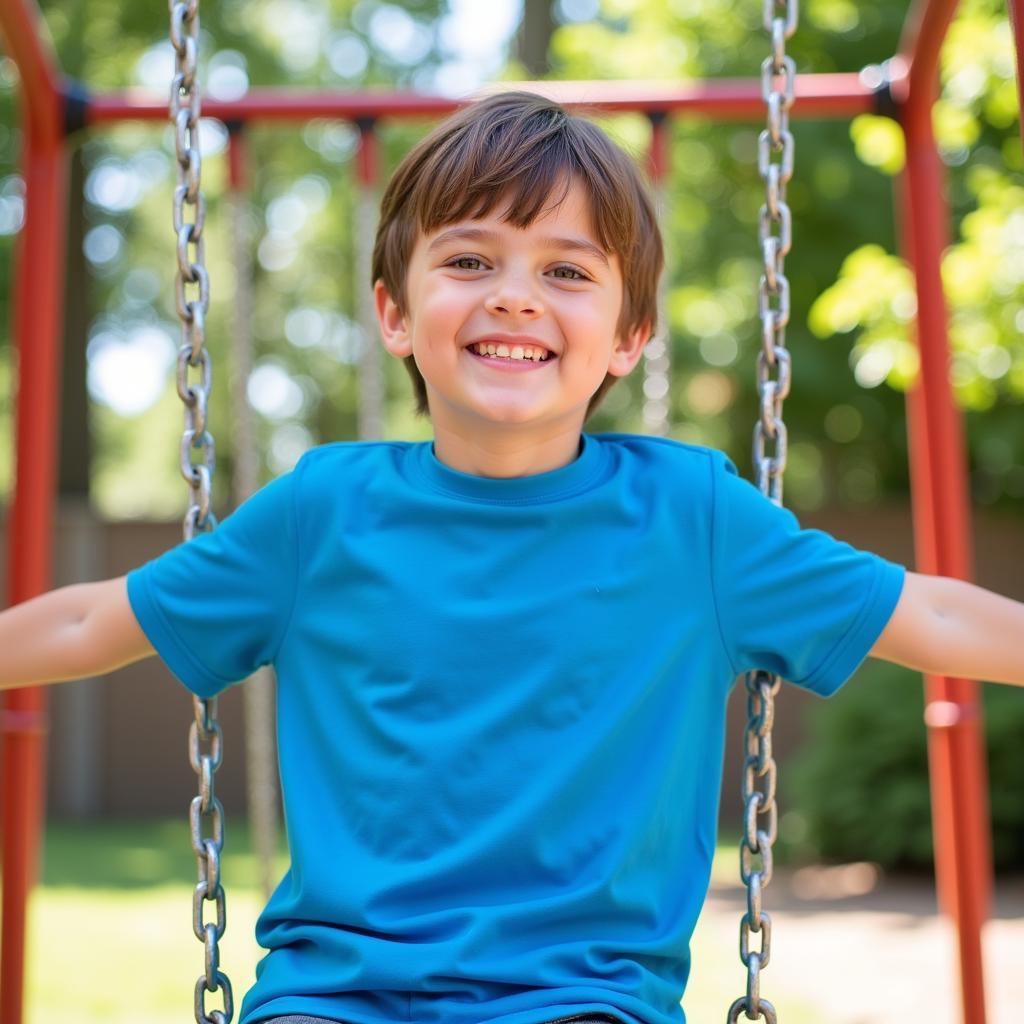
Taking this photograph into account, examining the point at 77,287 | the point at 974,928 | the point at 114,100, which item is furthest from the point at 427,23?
the point at 974,928

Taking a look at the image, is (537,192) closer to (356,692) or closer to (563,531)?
(563,531)

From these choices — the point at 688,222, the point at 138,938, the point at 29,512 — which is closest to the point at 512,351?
the point at 29,512

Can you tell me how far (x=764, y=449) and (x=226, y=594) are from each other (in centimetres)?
79

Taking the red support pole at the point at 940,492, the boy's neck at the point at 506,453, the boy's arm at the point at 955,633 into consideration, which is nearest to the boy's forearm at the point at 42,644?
the boy's neck at the point at 506,453

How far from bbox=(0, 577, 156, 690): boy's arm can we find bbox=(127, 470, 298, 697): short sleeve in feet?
0.11

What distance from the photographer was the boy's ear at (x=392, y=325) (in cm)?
211

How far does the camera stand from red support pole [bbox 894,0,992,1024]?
3215 mm

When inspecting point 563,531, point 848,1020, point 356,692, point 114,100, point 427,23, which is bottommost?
point 848,1020

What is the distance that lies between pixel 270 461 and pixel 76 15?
9543mm

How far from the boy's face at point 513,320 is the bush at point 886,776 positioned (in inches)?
244

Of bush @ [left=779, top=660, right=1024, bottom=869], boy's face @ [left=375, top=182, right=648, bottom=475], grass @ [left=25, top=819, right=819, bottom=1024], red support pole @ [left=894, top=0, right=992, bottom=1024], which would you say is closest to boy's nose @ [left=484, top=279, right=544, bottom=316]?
boy's face @ [left=375, top=182, right=648, bottom=475]

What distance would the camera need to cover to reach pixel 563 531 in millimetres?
1939

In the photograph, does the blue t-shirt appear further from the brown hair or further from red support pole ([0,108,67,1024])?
red support pole ([0,108,67,1024])

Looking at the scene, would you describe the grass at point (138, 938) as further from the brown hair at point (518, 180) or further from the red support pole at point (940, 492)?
the brown hair at point (518, 180)
